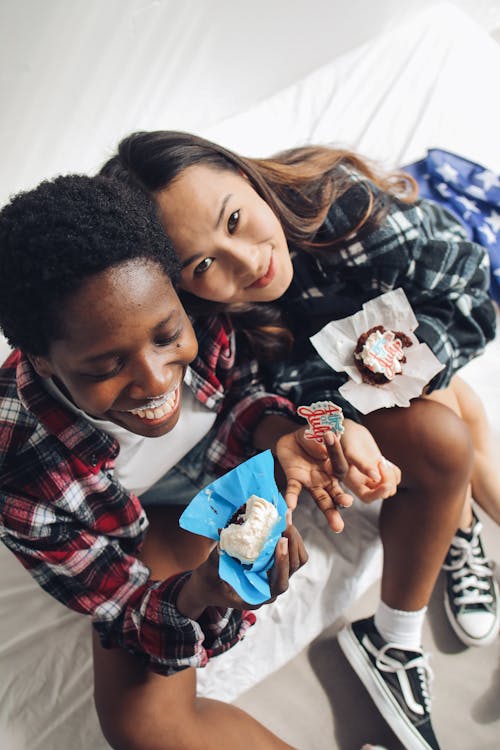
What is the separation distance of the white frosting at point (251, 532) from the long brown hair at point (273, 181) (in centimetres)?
37

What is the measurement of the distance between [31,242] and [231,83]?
105cm

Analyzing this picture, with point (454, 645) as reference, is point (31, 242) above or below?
above

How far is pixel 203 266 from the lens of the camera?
78cm

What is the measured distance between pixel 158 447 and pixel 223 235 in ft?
1.20

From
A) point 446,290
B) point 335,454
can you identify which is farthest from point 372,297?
point 335,454

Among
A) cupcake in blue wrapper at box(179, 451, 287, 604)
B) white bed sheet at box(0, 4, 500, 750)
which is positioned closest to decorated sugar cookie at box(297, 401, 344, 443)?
cupcake in blue wrapper at box(179, 451, 287, 604)

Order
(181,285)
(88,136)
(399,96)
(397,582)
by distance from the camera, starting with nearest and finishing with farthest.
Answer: (181,285) < (397,582) < (88,136) < (399,96)

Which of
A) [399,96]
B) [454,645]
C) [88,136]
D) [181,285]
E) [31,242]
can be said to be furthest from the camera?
[399,96]

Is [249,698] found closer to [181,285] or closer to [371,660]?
[371,660]

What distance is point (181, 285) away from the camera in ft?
2.56

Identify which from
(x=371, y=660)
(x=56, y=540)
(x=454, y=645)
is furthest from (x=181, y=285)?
(x=454, y=645)

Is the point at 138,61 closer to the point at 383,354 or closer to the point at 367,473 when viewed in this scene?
the point at 383,354

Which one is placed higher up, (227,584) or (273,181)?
(273,181)

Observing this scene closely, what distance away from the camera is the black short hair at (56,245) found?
588mm
